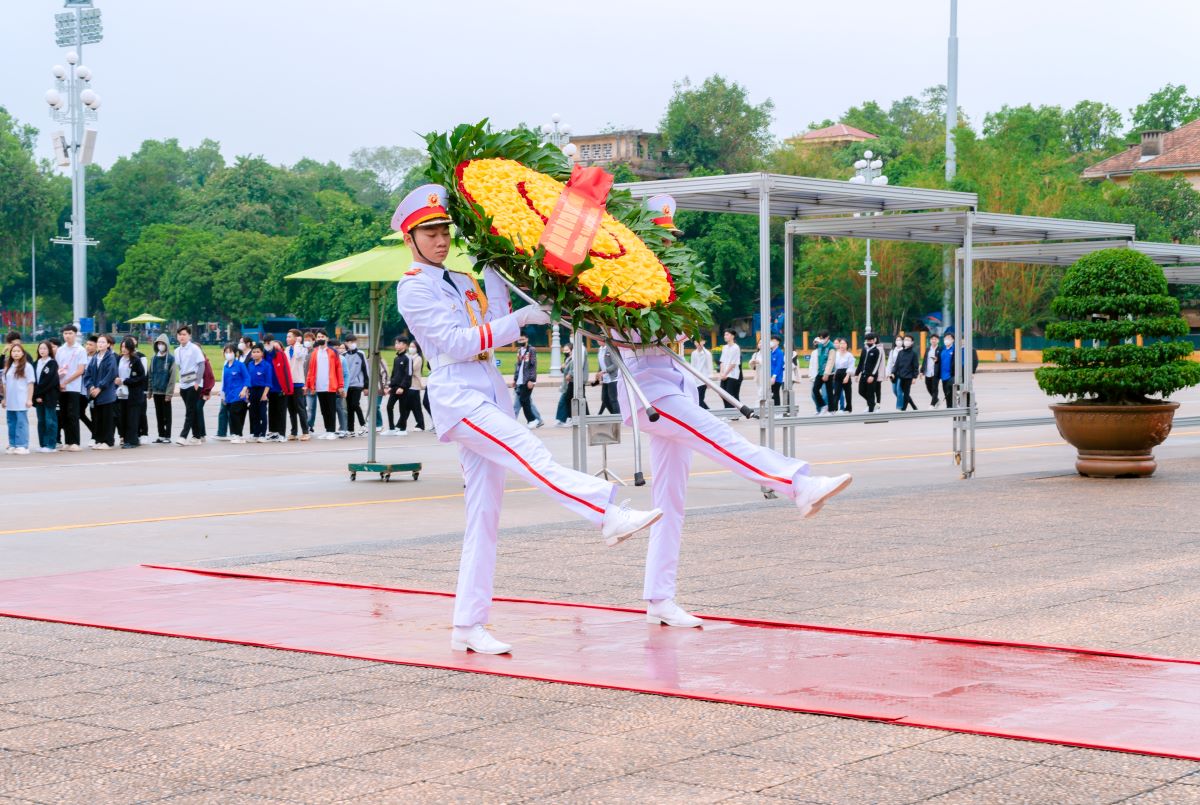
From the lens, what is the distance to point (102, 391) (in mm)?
21688

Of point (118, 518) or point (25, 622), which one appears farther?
point (118, 518)

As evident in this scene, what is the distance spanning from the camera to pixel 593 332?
22.1ft

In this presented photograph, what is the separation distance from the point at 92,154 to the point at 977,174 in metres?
38.7

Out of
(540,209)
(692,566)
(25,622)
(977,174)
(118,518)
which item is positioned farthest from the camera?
(977,174)

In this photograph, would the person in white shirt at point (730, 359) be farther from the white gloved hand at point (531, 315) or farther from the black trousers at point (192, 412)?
the white gloved hand at point (531, 315)

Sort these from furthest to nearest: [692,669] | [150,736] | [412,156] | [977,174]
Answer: [412,156], [977,174], [692,669], [150,736]

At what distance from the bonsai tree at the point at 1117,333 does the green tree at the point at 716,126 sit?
256 ft

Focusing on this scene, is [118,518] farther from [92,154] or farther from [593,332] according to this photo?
[92,154]

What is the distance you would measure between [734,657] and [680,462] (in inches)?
40.7

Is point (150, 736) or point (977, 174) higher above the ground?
point (977, 174)

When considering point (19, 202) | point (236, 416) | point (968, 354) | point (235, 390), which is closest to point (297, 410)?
point (236, 416)

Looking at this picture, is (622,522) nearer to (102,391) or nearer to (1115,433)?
(1115,433)

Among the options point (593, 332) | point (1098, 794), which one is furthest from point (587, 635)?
point (1098, 794)

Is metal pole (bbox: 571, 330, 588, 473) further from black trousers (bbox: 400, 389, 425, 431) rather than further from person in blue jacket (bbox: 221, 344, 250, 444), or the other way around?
black trousers (bbox: 400, 389, 425, 431)
